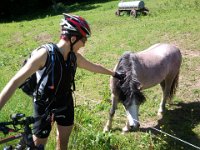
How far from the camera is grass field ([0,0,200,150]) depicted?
5512 millimetres

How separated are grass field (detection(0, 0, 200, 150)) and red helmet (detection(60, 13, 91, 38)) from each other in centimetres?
206

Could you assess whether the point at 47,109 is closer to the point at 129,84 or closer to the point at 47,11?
the point at 129,84

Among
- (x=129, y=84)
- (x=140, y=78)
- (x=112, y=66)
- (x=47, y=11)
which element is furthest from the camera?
(x=47, y=11)

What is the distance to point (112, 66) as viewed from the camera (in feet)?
33.9

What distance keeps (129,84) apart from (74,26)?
8.13 feet

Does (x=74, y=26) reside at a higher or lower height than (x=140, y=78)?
higher

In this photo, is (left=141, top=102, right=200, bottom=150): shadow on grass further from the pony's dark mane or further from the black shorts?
the black shorts

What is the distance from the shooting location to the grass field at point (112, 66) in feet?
18.1

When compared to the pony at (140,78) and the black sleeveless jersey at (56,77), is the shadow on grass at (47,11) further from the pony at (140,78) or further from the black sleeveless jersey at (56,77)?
the black sleeveless jersey at (56,77)

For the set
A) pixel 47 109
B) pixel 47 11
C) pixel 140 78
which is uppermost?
pixel 47 109

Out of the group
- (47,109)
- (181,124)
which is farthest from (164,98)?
(47,109)

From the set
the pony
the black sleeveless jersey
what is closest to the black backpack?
the black sleeveless jersey

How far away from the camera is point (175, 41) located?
39.8ft

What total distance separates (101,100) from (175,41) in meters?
5.29
